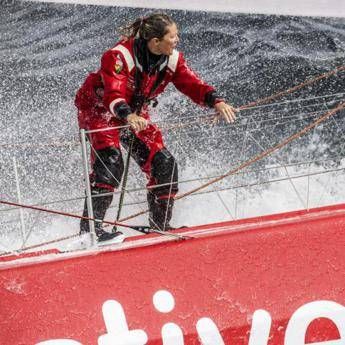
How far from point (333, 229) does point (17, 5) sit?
84.0 inches

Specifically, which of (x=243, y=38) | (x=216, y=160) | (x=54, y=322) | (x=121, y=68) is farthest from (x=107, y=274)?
(x=243, y=38)

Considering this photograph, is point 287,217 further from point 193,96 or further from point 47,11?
point 47,11

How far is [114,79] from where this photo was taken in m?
1.77

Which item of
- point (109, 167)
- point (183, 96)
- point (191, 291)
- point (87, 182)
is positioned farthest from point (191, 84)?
point (183, 96)

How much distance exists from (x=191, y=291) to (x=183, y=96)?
2.09m

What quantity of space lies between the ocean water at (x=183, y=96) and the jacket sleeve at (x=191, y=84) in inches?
36.9

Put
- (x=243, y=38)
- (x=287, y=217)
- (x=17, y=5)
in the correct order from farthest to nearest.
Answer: (x=243, y=38)
(x=17, y=5)
(x=287, y=217)

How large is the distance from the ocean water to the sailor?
0.93 metres

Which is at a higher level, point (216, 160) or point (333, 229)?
point (216, 160)

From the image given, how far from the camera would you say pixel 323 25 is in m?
3.80

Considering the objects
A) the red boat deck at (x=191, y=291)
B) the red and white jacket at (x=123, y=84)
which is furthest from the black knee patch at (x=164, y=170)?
the red boat deck at (x=191, y=291)

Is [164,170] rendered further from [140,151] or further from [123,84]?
[123,84]

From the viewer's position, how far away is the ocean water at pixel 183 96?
3.14 meters

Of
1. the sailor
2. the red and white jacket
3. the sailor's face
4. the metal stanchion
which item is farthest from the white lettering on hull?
the sailor's face
